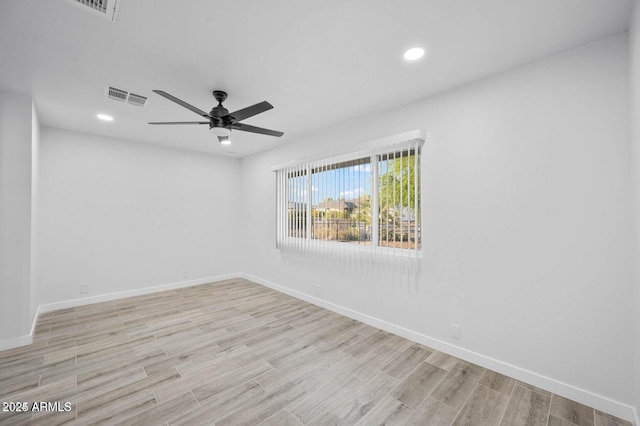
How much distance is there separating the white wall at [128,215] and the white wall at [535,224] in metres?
3.95

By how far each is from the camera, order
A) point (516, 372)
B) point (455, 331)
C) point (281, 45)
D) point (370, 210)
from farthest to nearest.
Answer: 1. point (370, 210)
2. point (455, 331)
3. point (516, 372)
4. point (281, 45)

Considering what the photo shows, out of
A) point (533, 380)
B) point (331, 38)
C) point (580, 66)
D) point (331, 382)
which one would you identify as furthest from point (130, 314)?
point (580, 66)

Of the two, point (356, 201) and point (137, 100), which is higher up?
point (137, 100)

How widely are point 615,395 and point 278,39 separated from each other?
3494 mm

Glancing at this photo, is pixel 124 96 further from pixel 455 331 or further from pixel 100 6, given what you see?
pixel 455 331

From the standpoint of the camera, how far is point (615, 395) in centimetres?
187

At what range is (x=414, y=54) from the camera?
2131 mm

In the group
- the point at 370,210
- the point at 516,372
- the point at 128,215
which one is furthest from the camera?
the point at 128,215

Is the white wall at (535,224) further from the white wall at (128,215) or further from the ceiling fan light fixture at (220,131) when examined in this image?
the white wall at (128,215)

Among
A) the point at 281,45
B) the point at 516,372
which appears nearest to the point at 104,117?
the point at 281,45

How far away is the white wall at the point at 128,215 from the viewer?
3.89m

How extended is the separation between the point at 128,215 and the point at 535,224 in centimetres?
553

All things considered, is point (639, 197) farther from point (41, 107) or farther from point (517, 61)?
point (41, 107)

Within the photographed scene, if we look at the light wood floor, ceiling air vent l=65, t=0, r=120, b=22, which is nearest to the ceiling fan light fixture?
ceiling air vent l=65, t=0, r=120, b=22
